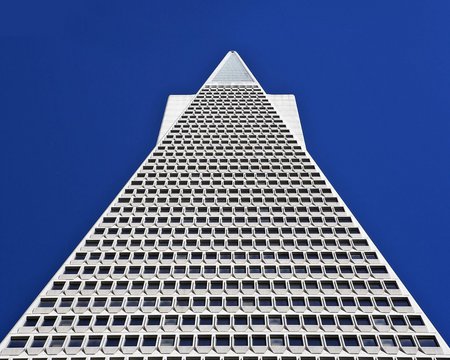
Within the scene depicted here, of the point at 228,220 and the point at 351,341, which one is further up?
the point at 351,341

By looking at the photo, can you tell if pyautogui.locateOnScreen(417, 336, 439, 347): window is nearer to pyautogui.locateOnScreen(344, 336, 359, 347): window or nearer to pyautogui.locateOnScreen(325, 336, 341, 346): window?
pyautogui.locateOnScreen(344, 336, 359, 347): window

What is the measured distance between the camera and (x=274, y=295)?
170ft

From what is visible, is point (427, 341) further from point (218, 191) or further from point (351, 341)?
point (218, 191)

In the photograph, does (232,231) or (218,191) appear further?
(218,191)

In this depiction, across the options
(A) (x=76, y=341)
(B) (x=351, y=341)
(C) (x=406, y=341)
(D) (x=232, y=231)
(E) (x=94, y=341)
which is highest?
(C) (x=406, y=341)

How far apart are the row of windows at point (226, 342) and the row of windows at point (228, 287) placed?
6.21 meters

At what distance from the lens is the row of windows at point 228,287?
52562 millimetres

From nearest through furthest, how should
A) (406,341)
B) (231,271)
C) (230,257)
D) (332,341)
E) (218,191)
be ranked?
(406,341) → (332,341) → (231,271) → (230,257) → (218,191)

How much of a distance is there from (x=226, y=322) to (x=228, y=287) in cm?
506

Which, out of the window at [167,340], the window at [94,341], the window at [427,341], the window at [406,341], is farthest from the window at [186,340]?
the window at [427,341]

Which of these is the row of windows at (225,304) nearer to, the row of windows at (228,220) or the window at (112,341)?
the window at (112,341)

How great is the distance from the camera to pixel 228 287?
53656 millimetres

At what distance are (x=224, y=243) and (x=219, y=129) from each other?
1489 inches

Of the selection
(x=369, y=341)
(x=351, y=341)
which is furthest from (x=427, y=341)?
(x=351, y=341)
